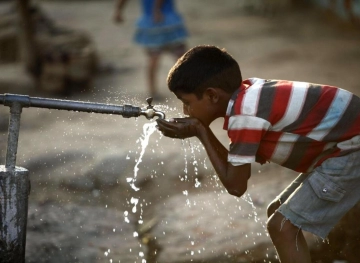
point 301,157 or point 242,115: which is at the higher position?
point 242,115

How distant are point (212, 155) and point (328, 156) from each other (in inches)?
19.9

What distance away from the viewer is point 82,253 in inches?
149

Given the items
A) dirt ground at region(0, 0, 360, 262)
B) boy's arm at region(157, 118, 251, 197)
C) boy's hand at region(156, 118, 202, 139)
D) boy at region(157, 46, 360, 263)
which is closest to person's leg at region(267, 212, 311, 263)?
boy at region(157, 46, 360, 263)

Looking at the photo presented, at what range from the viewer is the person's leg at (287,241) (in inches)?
112

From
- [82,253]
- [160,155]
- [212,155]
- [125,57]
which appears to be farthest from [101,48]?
[212,155]

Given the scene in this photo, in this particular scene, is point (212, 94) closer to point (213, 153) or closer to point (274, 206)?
point (213, 153)

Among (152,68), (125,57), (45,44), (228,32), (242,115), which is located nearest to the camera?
(242,115)

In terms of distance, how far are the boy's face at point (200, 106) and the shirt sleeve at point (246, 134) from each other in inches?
7.5

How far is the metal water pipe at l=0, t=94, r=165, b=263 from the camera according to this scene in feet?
9.77

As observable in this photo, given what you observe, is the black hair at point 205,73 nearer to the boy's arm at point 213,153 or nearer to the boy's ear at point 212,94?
the boy's ear at point 212,94

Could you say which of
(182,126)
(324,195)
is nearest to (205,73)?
(182,126)

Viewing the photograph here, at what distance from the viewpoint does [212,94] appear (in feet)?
9.35

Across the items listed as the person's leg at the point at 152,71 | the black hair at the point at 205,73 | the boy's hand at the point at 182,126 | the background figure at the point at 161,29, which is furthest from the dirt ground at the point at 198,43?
the black hair at the point at 205,73

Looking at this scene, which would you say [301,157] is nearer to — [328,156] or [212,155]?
[328,156]
